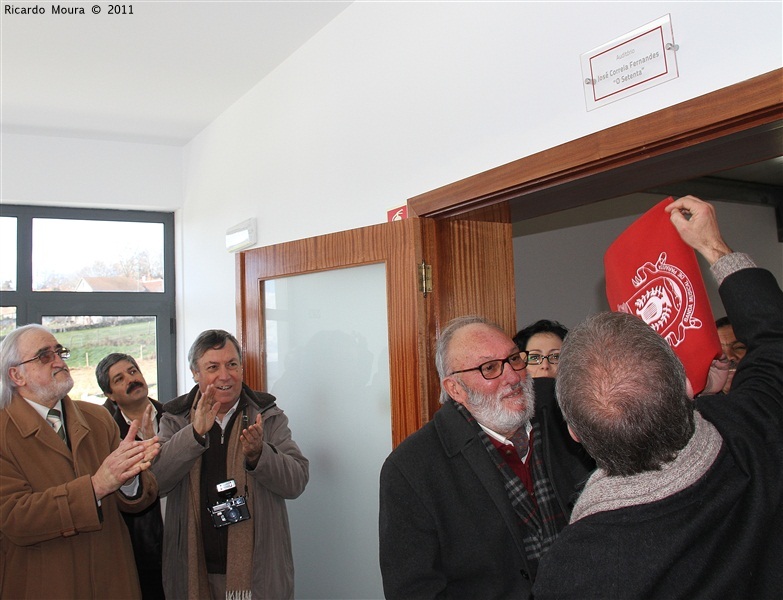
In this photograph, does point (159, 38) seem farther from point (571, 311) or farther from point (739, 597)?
point (739, 597)

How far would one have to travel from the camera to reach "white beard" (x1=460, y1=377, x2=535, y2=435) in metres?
1.83

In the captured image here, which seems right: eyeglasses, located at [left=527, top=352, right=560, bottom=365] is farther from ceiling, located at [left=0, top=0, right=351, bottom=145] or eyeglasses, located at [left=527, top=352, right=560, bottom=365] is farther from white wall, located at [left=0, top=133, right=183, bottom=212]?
white wall, located at [left=0, top=133, right=183, bottom=212]

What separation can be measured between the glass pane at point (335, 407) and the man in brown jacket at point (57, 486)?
2.65 ft

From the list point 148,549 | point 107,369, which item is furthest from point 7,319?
point 148,549

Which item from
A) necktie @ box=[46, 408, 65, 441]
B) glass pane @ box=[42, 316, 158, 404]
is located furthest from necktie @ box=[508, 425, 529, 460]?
glass pane @ box=[42, 316, 158, 404]

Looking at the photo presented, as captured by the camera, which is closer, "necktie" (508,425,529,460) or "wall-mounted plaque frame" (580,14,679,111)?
"wall-mounted plaque frame" (580,14,679,111)

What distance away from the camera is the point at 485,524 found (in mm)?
1710

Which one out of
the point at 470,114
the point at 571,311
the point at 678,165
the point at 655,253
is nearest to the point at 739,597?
the point at 655,253

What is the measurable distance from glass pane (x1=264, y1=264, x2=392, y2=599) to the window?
2032 mm

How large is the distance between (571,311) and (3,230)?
3863mm

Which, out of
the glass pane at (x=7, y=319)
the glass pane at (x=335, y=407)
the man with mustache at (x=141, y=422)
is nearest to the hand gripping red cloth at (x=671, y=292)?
the glass pane at (x=335, y=407)

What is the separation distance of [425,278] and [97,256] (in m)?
3.32

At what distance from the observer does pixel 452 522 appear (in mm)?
1722

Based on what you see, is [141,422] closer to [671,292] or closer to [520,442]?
[520,442]
